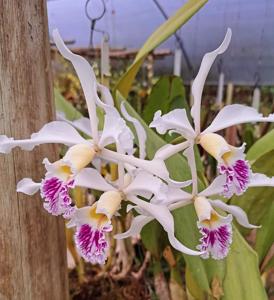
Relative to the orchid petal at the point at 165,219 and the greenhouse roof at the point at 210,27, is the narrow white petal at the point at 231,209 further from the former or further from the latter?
the greenhouse roof at the point at 210,27

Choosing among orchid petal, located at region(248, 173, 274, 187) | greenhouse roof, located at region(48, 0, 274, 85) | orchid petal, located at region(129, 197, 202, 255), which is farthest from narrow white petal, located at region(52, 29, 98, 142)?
greenhouse roof, located at region(48, 0, 274, 85)

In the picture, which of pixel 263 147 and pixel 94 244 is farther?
pixel 263 147

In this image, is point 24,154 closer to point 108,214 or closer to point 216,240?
point 108,214

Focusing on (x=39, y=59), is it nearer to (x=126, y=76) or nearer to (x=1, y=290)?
(x=126, y=76)

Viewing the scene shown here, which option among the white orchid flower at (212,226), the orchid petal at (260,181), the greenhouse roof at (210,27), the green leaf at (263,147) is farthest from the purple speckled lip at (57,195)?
the greenhouse roof at (210,27)

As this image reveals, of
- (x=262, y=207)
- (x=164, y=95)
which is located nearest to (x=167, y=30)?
(x=164, y=95)

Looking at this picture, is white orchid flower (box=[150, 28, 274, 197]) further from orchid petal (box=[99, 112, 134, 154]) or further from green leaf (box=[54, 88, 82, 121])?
green leaf (box=[54, 88, 82, 121])

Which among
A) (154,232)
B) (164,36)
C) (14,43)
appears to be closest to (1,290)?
(154,232)
